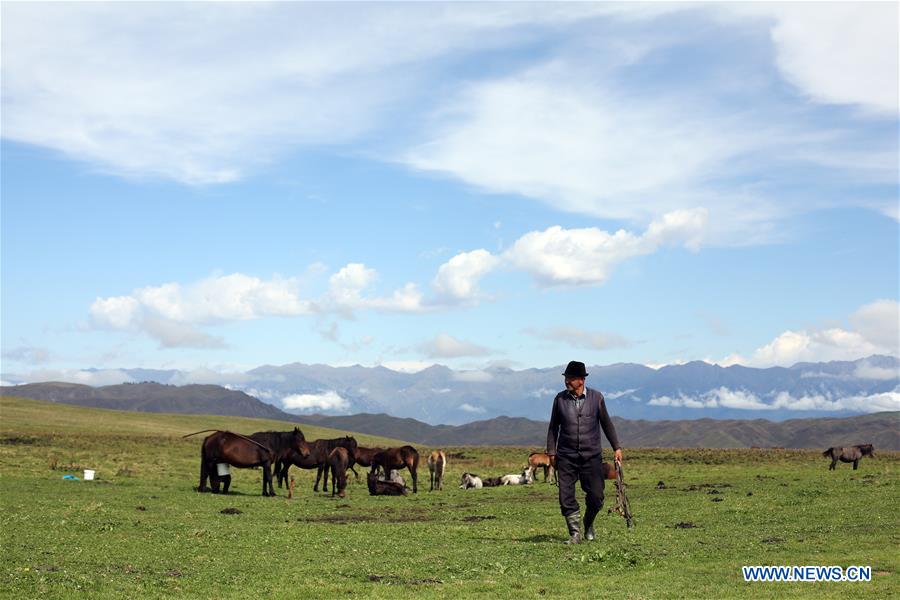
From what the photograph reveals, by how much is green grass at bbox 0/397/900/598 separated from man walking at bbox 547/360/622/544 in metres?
0.87

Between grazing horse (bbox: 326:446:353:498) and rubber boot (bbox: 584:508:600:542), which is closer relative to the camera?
rubber boot (bbox: 584:508:600:542)

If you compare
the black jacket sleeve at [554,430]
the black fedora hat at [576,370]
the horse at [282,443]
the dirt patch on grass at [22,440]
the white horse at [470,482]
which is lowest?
the white horse at [470,482]

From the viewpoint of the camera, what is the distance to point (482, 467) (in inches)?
2490

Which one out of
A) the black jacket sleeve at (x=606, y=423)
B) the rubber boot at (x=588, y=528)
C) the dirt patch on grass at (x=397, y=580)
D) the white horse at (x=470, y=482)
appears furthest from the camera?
the white horse at (x=470, y=482)

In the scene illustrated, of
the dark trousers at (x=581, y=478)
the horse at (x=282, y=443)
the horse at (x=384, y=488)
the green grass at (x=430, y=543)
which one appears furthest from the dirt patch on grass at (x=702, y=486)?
the dark trousers at (x=581, y=478)

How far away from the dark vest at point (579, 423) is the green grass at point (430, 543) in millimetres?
1750

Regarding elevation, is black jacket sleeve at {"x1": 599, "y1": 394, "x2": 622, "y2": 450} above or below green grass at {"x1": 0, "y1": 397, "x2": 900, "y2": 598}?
above

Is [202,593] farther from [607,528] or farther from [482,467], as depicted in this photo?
[482,467]

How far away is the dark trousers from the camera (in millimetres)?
16453

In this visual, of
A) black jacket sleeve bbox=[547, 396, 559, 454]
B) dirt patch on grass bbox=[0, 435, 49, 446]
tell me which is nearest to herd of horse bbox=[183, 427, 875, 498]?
black jacket sleeve bbox=[547, 396, 559, 454]

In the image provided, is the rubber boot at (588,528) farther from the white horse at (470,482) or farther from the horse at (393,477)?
the white horse at (470,482)

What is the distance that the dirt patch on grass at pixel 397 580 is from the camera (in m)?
13.5

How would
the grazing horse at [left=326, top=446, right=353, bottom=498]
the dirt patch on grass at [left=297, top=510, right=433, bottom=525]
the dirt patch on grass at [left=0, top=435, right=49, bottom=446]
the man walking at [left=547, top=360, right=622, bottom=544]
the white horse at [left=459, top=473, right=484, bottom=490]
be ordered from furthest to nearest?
the dirt patch on grass at [left=0, top=435, right=49, bottom=446], the white horse at [left=459, top=473, right=484, bottom=490], the grazing horse at [left=326, top=446, right=353, bottom=498], the dirt patch on grass at [left=297, top=510, right=433, bottom=525], the man walking at [left=547, top=360, right=622, bottom=544]

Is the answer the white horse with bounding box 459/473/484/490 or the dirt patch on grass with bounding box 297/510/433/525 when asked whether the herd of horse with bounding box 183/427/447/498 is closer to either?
the white horse with bounding box 459/473/484/490
